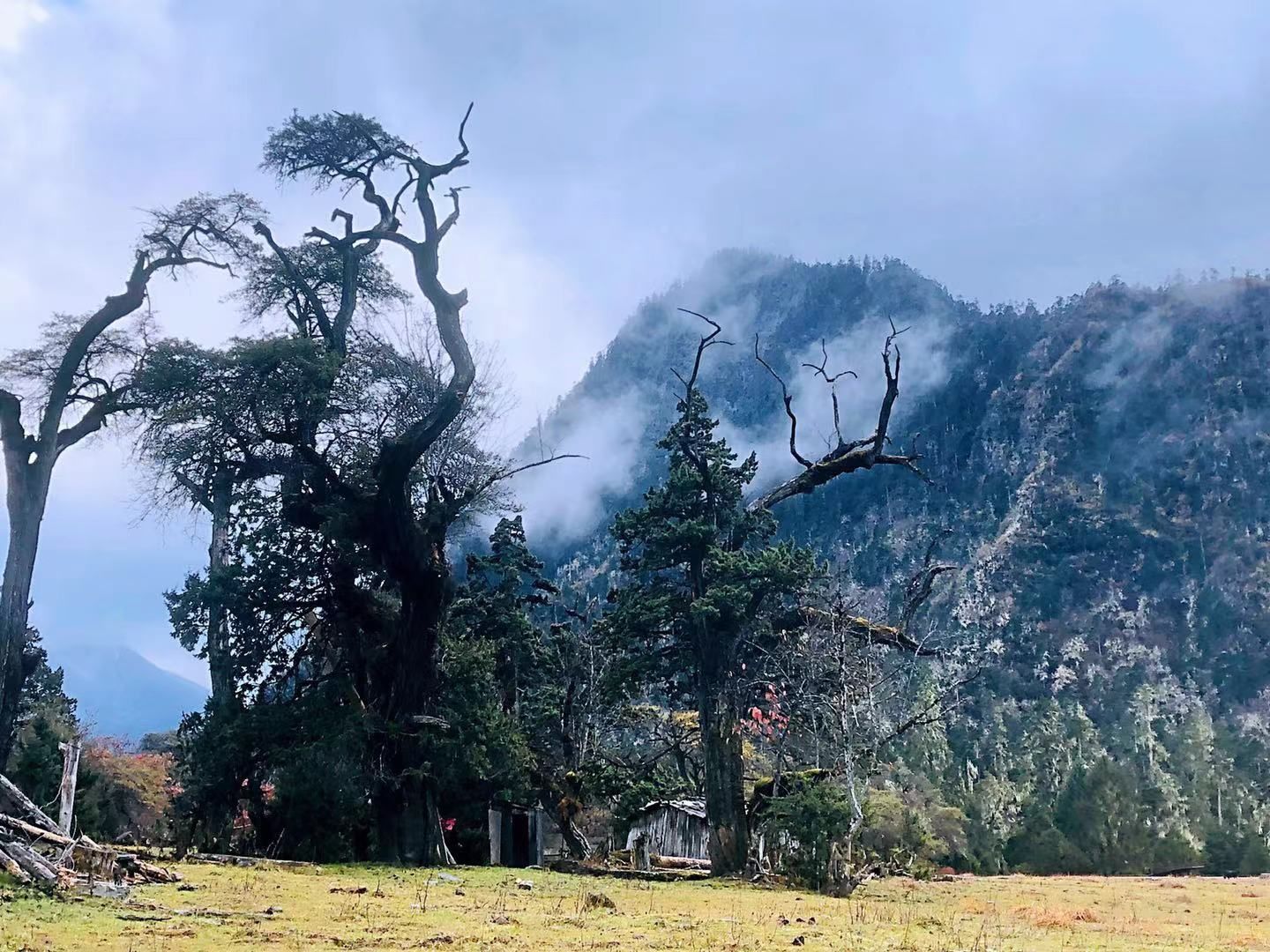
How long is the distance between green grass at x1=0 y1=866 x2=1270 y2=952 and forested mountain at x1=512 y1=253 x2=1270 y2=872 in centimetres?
4185

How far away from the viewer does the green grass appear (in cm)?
1100

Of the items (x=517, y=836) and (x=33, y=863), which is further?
(x=517, y=836)

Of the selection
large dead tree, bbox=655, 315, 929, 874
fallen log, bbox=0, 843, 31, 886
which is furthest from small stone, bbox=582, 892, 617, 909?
large dead tree, bbox=655, 315, 929, 874

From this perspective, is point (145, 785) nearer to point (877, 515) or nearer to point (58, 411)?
point (58, 411)

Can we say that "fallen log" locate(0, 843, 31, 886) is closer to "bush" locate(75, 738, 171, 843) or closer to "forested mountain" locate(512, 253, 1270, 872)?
"bush" locate(75, 738, 171, 843)

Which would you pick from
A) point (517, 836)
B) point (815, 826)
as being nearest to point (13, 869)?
point (815, 826)

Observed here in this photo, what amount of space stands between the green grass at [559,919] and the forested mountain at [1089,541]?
41855mm

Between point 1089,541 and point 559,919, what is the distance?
14039 cm

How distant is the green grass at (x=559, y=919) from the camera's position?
11000 mm

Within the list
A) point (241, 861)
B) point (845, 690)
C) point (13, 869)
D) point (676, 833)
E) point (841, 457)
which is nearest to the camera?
point (13, 869)

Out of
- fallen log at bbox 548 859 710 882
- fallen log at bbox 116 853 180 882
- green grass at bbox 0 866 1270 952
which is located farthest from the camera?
fallen log at bbox 548 859 710 882

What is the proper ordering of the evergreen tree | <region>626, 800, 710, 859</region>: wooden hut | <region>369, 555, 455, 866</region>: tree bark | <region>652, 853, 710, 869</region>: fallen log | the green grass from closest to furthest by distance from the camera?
the green grass
<region>369, 555, 455, 866</region>: tree bark
the evergreen tree
<region>652, 853, 710, 869</region>: fallen log
<region>626, 800, 710, 859</region>: wooden hut

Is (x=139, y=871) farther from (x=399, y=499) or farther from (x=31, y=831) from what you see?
(x=399, y=499)

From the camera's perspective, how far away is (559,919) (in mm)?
14086
